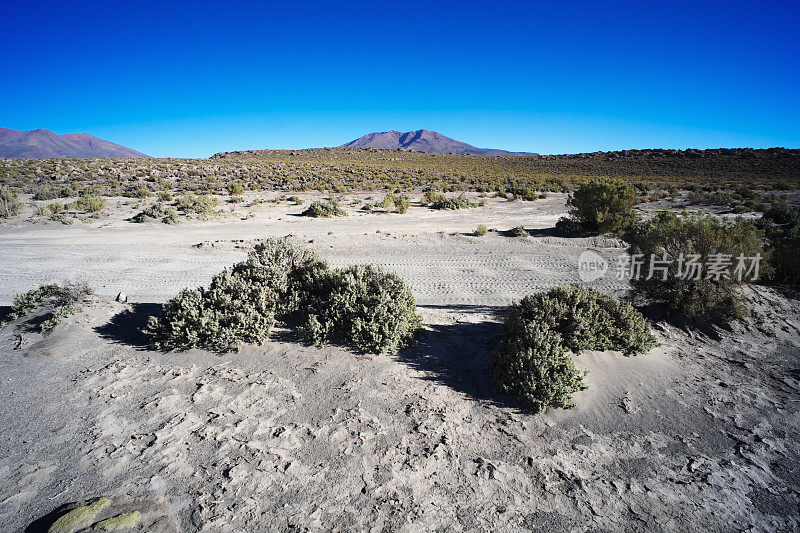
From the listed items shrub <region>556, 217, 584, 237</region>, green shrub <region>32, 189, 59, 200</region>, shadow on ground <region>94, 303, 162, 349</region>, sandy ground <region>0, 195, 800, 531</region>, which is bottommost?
sandy ground <region>0, 195, 800, 531</region>

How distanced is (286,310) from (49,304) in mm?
4072

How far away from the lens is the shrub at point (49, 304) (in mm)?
5491

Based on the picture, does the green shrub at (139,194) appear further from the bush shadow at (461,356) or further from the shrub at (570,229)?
the bush shadow at (461,356)

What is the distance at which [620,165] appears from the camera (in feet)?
179

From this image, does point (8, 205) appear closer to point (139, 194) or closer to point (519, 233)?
point (139, 194)

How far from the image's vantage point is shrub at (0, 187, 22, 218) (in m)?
17.5

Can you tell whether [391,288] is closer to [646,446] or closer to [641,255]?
[646,446]

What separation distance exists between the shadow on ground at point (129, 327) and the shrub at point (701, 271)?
8579mm

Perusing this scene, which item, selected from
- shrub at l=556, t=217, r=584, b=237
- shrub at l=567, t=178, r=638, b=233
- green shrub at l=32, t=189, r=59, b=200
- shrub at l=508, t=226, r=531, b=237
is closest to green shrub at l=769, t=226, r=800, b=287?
shrub at l=567, t=178, r=638, b=233

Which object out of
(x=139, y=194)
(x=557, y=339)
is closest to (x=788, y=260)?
(x=557, y=339)

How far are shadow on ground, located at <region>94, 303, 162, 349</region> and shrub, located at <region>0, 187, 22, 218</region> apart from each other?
1853cm

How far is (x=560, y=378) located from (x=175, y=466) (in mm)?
4042

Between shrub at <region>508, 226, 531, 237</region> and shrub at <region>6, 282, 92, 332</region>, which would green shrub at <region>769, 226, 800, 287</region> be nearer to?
shrub at <region>508, 226, 531, 237</region>

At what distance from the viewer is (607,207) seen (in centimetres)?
1464
